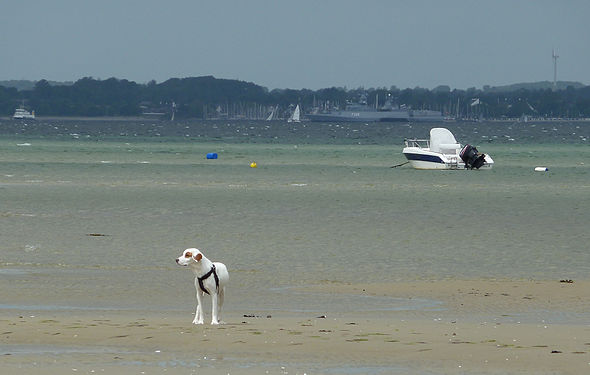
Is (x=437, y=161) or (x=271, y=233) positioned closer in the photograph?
(x=271, y=233)

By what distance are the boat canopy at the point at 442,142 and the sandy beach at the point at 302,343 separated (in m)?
62.1

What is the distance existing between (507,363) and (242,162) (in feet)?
260

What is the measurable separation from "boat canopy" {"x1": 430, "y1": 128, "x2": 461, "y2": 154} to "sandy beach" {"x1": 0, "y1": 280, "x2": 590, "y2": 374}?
62.1 metres

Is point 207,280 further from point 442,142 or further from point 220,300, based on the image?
point 442,142

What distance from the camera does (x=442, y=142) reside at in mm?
83062

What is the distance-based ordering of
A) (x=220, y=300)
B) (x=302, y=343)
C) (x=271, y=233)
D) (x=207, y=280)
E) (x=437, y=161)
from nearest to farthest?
(x=302, y=343)
(x=207, y=280)
(x=220, y=300)
(x=271, y=233)
(x=437, y=161)

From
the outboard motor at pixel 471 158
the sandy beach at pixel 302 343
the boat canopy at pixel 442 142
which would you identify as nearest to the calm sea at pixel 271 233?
the sandy beach at pixel 302 343

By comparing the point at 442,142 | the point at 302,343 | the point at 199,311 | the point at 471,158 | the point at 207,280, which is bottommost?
the point at 471,158

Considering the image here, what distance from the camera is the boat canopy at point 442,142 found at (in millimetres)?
81375

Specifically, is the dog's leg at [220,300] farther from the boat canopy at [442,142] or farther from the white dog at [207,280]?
the boat canopy at [442,142]

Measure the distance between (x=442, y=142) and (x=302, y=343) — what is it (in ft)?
225

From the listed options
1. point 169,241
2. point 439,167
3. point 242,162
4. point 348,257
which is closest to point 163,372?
point 348,257

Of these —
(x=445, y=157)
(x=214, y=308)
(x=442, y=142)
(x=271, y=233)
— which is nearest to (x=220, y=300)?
(x=214, y=308)

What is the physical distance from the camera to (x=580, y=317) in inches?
725
